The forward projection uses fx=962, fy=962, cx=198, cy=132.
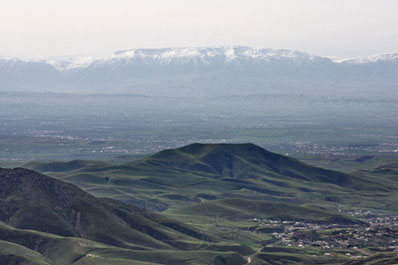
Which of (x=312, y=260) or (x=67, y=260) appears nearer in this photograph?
(x=67, y=260)

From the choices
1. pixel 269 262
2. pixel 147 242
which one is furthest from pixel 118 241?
pixel 269 262

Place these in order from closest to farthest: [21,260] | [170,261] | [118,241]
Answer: [21,260]
[170,261]
[118,241]

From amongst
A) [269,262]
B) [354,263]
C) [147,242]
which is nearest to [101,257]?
[147,242]

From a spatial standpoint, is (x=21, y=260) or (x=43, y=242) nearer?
(x=21, y=260)

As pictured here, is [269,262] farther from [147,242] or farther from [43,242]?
[43,242]

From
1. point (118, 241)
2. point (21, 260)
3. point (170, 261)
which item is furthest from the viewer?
Answer: point (118, 241)

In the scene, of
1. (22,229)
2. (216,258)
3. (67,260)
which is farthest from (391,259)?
(22,229)

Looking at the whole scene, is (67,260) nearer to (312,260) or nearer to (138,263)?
(138,263)
